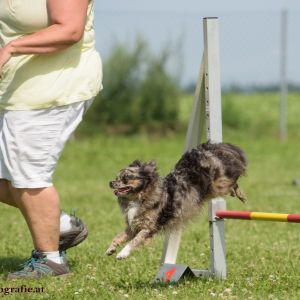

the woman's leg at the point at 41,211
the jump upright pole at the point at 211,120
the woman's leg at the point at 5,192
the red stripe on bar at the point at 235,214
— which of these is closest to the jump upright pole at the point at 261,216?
the red stripe on bar at the point at 235,214

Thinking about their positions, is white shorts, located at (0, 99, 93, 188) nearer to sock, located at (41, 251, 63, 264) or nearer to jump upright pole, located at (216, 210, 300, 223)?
sock, located at (41, 251, 63, 264)

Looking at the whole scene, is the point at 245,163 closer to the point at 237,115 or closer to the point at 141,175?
the point at 141,175

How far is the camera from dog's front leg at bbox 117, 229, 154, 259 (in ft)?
15.3

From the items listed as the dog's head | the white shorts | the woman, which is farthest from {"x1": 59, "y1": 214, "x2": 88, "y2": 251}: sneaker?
the dog's head

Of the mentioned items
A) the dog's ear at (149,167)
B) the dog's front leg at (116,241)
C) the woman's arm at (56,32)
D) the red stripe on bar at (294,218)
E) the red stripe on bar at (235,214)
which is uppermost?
the woman's arm at (56,32)

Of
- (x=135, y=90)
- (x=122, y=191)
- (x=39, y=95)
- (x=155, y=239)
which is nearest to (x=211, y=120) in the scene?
(x=122, y=191)

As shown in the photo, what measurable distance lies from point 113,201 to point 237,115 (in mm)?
7662

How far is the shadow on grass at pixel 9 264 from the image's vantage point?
18.7 feet

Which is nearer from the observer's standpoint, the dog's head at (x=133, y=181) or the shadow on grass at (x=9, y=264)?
the dog's head at (x=133, y=181)

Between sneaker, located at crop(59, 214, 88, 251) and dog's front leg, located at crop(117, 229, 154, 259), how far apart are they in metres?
0.85

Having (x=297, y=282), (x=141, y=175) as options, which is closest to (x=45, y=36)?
(x=141, y=175)

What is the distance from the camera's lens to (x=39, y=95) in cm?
493

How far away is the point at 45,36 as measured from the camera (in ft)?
15.7

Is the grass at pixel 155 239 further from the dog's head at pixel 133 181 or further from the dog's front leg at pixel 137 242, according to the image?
the dog's head at pixel 133 181
